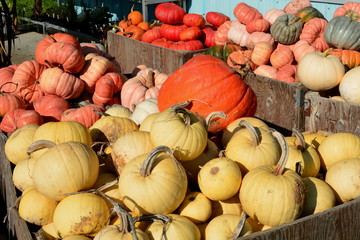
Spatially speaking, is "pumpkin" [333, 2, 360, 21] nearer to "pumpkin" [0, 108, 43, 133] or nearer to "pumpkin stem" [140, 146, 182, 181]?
"pumpkin" [0, 108, 43, 133]

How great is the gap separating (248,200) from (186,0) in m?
8.00

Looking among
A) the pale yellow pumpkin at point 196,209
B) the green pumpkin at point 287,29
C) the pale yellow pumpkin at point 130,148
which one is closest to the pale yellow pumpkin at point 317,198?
the pale yellow pumpkin at point 196,209

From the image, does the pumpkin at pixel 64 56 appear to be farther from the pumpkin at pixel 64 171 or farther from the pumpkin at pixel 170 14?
the pumpkin at pixel 170 14

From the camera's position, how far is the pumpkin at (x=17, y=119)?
137 inches

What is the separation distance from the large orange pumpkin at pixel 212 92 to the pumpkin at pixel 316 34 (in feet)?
8.30

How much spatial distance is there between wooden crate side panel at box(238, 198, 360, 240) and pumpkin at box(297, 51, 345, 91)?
2258 mm

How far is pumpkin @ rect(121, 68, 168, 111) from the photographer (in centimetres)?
397

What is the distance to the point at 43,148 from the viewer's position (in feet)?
7.98

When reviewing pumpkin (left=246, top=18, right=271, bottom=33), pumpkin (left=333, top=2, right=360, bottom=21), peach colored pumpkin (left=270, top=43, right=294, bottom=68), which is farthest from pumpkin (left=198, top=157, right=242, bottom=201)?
pumpkin (left=246, top=18, right=271, bottom=33)

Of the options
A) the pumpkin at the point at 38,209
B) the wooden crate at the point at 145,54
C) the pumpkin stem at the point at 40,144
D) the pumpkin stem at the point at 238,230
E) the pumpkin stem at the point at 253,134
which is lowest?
the wooden crate at the point at 145,54

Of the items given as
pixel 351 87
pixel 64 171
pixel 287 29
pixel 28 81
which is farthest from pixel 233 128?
pixel 287 29

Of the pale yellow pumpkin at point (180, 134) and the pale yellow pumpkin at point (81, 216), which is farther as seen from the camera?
the pale yellow pumpkin at point (180, 134)

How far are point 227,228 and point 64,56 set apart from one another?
9.16ft

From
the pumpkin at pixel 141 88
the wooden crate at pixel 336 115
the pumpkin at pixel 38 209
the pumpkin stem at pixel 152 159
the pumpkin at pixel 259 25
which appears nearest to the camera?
the pumpkin stem at pixel 152 159
